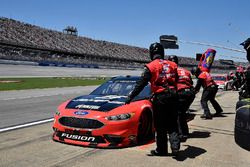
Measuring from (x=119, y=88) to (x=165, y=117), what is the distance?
7.06ft

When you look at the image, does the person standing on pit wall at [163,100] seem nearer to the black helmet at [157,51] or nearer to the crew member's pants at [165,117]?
the crew member's pants at [165,117]

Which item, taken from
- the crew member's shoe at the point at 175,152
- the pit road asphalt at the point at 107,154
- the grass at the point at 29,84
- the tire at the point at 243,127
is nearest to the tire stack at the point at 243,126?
the tire at the point at 243,127

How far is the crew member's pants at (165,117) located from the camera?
4.88m

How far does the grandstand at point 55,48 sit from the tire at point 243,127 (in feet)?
127

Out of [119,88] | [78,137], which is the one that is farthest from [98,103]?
[119,88]

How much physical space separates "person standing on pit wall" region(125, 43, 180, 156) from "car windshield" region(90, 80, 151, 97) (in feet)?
5.16

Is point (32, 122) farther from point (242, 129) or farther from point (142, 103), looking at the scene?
point (242, 129)

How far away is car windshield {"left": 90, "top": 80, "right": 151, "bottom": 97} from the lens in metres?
6.66

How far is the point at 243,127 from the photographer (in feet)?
12.9

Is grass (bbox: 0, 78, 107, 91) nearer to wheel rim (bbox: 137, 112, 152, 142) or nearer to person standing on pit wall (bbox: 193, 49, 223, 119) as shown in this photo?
person standing on pit wall (bbox: 193, 49, 223, 119)

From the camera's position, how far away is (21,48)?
47688mm

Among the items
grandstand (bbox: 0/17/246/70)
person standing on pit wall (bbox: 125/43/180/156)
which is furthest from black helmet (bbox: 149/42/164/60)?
grandstand (bbox: 0/17/246/70)

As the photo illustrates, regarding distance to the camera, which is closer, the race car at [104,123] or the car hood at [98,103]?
the race car at [104,123]

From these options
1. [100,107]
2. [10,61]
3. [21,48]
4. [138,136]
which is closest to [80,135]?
[100,107]
